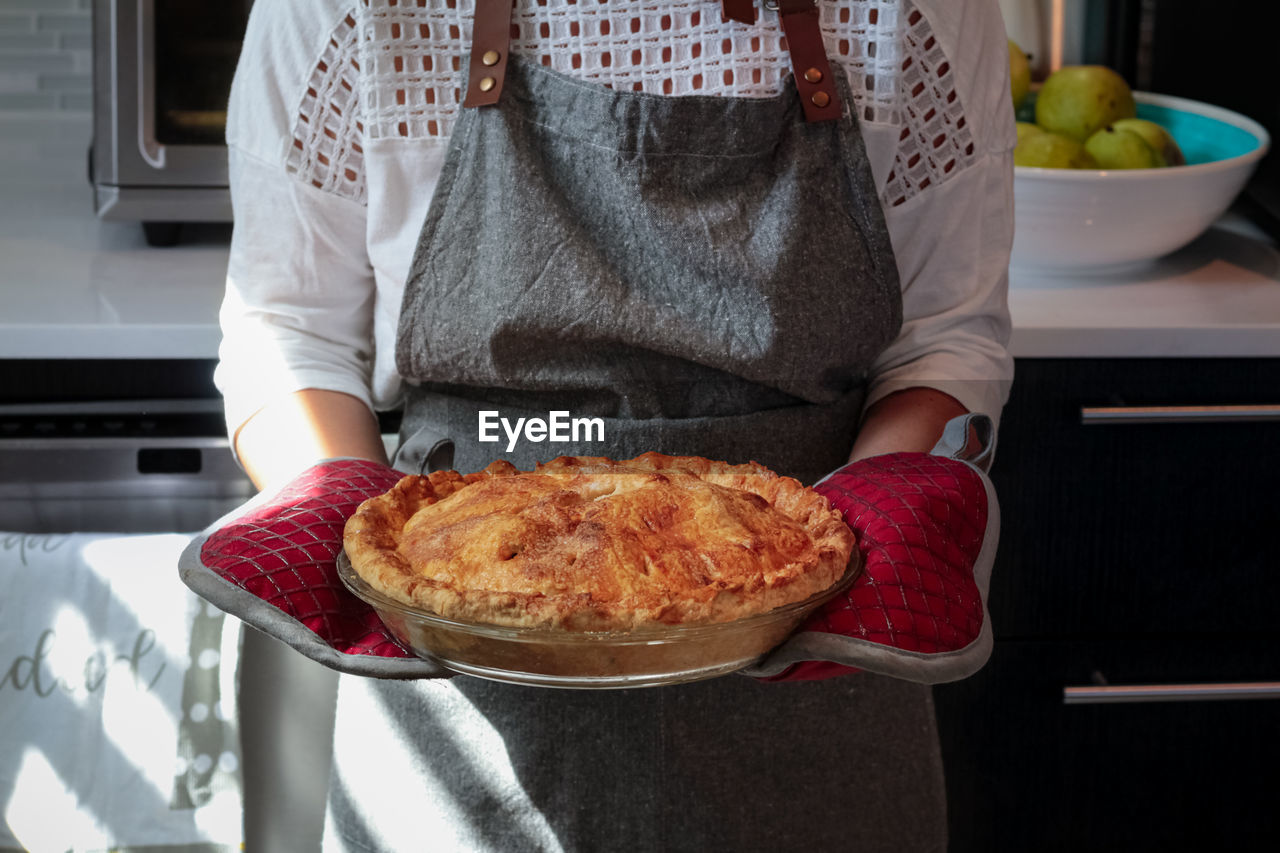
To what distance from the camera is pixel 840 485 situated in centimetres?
52

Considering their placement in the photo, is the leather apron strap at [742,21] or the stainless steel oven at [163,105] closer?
the leather apron strap at [742,21]

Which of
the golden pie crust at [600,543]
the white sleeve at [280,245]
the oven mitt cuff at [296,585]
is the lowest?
the oven mitt cuff at [296,585]

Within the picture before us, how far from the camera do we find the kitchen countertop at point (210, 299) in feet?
2.93

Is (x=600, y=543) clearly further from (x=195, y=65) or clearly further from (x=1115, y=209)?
(x=195, y=65)

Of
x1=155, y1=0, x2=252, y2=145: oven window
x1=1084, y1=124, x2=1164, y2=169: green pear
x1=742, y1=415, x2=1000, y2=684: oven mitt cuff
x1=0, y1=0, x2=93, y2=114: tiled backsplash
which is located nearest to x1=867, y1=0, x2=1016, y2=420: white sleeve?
x1=742, y1=415, x2=1000, y2=684: oven mitt cuff

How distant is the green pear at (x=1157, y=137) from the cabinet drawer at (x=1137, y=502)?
0.79ft

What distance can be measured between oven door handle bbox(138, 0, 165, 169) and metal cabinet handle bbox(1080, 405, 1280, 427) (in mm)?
871

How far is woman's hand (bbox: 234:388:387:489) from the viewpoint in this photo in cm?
64

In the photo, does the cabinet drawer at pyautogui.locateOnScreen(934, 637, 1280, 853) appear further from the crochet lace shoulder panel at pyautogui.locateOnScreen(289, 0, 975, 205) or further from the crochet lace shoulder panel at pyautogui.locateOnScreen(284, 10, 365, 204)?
the crochet lace shoulder panel at pyautogui.locateOnScreen(284, 10, 365, 204)

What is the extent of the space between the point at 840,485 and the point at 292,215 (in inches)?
14.3

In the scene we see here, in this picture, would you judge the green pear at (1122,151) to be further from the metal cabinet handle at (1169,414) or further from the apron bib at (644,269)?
the apron bib at (644,269)

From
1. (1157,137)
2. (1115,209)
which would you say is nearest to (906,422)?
(1115,209)

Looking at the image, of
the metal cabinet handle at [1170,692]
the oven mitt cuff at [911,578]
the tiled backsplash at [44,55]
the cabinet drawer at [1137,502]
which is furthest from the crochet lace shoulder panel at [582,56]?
the tiled backsplash at [44,55]

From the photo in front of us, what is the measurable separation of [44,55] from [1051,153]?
1169mm
